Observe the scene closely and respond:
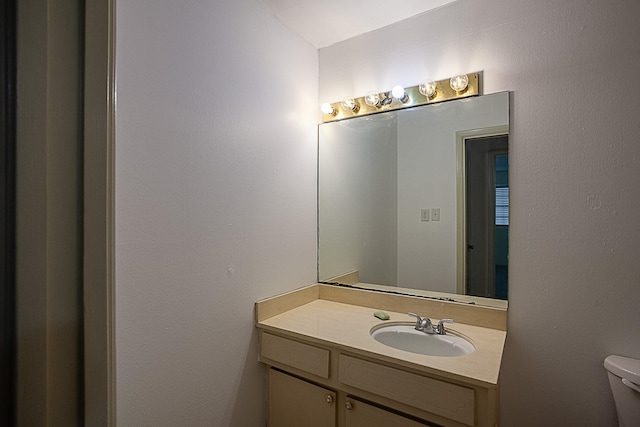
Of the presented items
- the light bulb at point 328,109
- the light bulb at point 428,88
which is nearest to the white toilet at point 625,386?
the light bulb at point 428,88

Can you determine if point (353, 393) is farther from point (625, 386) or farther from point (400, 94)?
point (400, 94)

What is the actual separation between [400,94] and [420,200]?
541mm

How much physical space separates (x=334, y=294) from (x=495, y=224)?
896 mm

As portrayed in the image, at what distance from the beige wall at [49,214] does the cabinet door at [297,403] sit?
1.02 meters

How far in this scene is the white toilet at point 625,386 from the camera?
1.06 m

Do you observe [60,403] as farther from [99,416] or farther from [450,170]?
[450,170]

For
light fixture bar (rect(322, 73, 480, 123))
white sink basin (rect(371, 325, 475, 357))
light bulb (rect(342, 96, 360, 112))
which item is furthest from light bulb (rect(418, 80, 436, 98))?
white sink basin (rect(371, 325, 475, 357))

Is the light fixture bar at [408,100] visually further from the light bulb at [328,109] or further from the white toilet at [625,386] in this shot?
the white toilet at [625,386]

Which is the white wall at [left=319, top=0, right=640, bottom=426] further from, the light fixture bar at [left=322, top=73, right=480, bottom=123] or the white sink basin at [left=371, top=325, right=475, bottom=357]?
the white sink basin at [left=371, top=325, right=475, bottom=357]

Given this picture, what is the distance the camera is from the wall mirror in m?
1.46

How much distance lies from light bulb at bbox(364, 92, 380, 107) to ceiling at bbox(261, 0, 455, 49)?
342 mm

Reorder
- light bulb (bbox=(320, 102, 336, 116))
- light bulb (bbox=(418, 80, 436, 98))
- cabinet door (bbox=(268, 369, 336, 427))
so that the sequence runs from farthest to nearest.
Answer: light bulb (bbox=(320, 102, 336, 116)) < light bulb (bbox=(418, 80, 436, 98)) < cabinet door (bbox=(268, 369, 336, 427))

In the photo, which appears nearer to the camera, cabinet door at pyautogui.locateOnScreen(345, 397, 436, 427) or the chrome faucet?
cabinet door at pyautogui.locateOnScreen(345, 397, 436, 427)

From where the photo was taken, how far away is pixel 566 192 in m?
1.27
